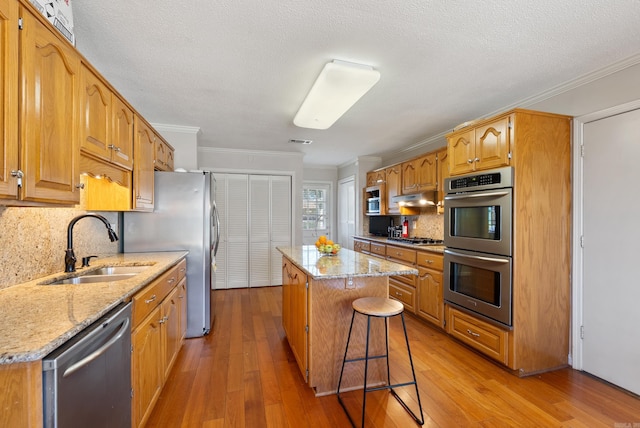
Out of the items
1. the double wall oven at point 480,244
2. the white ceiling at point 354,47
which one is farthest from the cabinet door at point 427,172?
the double wall oven at point 480,244

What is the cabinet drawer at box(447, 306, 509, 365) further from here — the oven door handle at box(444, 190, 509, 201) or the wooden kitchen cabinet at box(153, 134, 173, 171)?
the wooden kitchen cabinet at box(153, 134, 173, 171)

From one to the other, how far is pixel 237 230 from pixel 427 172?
314 centimetres

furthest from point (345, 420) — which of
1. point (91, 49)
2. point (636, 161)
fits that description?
point (91, 49)

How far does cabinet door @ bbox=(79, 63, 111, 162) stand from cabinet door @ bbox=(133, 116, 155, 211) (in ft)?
1.71

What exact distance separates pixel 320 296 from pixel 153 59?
210 cm

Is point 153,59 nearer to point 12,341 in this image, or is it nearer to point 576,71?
point 12,341

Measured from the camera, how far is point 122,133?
2.11 m

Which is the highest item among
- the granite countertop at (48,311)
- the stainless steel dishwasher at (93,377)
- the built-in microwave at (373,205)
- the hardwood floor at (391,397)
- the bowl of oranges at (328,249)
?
the built-in microwave at (373,205)

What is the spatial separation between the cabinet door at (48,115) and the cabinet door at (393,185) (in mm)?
3859

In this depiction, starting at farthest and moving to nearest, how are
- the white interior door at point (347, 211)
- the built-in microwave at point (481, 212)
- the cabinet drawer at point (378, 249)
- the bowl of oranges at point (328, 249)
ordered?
the white interior door at point (347, 211) < the cabinet drawer at point (378, 249) < the bowl of oranges at point (328, 249) < the built-in microwave at point (481, 212)

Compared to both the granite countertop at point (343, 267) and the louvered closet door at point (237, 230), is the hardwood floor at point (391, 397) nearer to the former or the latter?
the granite countertop at point (343, 267)

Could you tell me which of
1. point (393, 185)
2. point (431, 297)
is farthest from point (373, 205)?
point (431, 297)

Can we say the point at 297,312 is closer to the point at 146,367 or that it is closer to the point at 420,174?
the point at 146,367

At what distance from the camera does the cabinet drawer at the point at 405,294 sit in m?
3.54
